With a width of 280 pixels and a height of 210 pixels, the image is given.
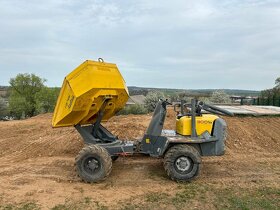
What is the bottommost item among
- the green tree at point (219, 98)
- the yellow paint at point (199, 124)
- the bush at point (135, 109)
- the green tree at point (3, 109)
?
the green tree at point (3, 109)

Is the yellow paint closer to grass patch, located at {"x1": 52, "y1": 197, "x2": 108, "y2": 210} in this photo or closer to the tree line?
grass patch, located at {"x1": 52, "y1": 197, "x2": 108, "y2": 210}

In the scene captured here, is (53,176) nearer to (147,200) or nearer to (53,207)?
(53,207)

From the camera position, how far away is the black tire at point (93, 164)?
8.06 metres

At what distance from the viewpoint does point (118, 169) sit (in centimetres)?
920

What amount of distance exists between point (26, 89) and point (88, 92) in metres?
52.1

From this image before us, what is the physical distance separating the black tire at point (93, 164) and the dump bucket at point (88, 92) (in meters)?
0.90

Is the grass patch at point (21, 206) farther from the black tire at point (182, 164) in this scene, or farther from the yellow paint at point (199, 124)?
the yellow paint at point (199, 124)

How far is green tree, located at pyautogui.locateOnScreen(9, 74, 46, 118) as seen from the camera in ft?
178

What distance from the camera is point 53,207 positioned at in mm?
6684

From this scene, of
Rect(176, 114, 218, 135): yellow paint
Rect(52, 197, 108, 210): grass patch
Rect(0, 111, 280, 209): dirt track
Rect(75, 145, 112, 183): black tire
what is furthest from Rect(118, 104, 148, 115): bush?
Rect(52, 197, 108, 210): grass patch

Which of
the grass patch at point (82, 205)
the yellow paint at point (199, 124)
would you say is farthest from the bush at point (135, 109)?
the grass patch at point (82, 205)

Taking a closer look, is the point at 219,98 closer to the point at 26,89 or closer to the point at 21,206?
the point at 21,206

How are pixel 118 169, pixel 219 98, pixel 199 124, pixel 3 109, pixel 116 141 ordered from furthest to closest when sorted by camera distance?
pixel 3 109
pixel 219 98
pixel 118 169
pixel 116 141
pixel 199 124

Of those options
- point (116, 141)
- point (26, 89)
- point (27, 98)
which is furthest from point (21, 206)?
point (26, 89)
